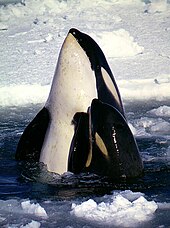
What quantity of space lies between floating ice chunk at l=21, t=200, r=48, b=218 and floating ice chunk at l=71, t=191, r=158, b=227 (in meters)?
0.23

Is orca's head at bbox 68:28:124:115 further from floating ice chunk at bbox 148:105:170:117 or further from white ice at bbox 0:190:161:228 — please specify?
floating ice chunk at bbox 148:105:170:117

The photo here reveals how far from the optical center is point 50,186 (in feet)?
16.5

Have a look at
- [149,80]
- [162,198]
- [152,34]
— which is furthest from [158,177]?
[152,34]

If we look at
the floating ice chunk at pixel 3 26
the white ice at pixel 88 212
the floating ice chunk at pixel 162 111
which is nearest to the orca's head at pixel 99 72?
the white ice at pixel 88 212

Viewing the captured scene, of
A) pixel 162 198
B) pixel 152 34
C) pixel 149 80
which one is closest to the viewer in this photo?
pixel 162 198

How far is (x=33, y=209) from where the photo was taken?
13.5ft

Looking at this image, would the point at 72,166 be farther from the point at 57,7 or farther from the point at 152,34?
the point at 57,7

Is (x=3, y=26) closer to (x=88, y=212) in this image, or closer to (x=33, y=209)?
(x=33, y=209)

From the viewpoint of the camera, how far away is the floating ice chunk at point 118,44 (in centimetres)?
1368

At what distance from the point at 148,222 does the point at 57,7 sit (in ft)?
45.0

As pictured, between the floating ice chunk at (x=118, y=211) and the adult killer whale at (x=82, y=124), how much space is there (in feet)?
3.21

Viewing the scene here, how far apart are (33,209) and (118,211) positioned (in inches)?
25.2

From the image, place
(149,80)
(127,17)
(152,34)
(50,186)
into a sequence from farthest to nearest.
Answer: (127,17)
(152,34)
(149,80)
(50,186)

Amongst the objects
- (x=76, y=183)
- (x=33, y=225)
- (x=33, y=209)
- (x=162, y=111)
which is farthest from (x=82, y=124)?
(x=162, y=111)
